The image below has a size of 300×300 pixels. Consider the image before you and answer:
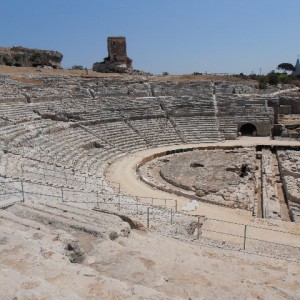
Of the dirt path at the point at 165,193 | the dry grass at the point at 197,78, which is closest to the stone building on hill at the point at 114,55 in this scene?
the dry grass at the point at 197,78

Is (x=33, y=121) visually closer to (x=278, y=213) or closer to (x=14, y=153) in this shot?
(x=14, y=153)

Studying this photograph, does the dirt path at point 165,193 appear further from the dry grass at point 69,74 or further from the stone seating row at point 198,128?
the dry grass at point 69,74

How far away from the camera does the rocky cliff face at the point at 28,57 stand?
4728 centimetres

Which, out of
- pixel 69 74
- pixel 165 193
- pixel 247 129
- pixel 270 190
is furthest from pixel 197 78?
pixel 165 193

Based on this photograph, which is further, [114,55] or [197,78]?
[114,55]

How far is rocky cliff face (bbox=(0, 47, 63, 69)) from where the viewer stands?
4728 centimetres

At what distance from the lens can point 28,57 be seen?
49719mm

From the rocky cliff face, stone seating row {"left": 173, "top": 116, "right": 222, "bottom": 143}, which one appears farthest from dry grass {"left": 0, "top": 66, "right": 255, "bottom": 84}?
stone seating row {"left": 173, "top": 116, "right": 222, "bottom": 143}

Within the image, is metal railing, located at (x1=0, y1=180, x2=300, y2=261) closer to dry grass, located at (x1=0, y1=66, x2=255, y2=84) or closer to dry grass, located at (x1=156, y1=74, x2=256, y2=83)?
dry grass, located at (x1=0, y1=66, x2=255, y2=84)

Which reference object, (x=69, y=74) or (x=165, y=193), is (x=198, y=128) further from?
(x=69, y=74)

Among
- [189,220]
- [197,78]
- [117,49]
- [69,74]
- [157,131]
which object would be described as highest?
[117,49]

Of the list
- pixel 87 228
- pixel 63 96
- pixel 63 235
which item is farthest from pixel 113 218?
pixel 63 96

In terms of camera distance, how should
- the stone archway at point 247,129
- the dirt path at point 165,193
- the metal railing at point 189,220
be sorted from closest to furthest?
the metal railing at point 189,220 < the dirt path at point 165,193 < the stone archway at point 247,129

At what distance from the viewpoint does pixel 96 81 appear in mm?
37688
